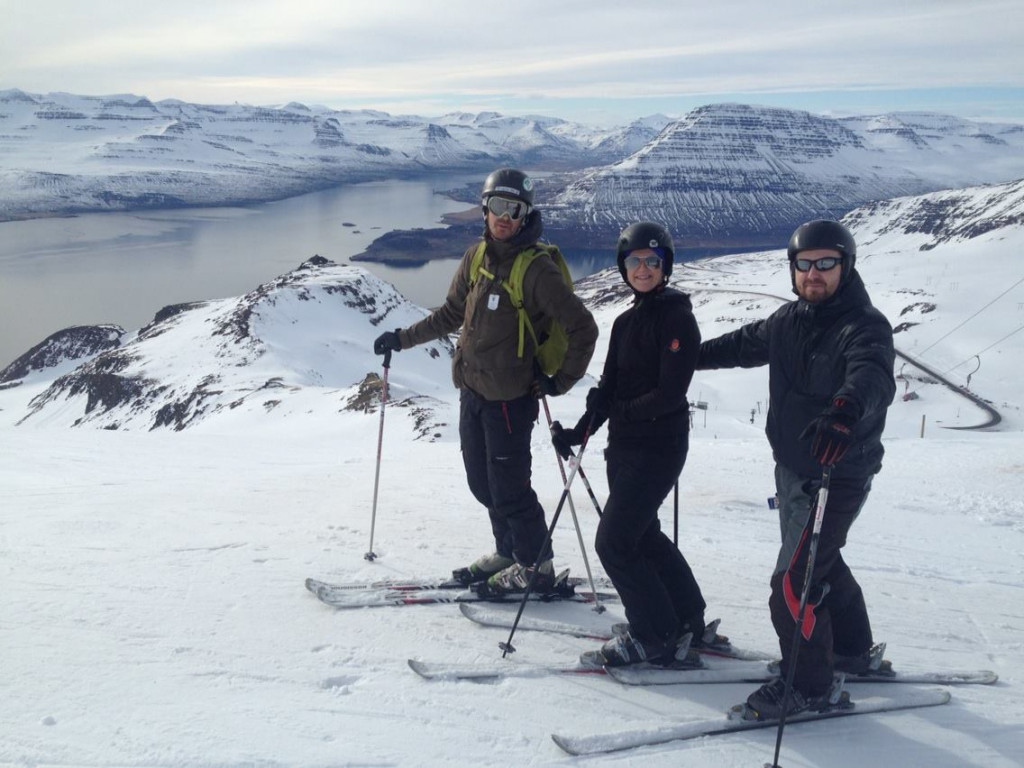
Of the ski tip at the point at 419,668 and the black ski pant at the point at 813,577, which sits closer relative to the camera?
the black ski pant at the point at 813,577

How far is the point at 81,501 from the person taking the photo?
23.6ft

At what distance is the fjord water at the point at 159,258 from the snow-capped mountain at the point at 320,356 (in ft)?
62.7

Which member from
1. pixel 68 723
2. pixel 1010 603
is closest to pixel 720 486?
pixel 1010 603

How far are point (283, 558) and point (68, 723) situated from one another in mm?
2302

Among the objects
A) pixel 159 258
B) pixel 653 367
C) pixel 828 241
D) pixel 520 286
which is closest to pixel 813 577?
pixel 653 367

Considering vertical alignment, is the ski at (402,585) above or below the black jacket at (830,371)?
below

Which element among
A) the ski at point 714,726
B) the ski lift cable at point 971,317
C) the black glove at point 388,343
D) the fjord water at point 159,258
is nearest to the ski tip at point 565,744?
the ski at point 714,726

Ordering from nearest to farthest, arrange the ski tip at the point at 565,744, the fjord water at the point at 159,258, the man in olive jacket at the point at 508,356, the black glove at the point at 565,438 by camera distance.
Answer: the ski tip at the point at 565,744
the black glove at the point at 565,438
the man in olive jacket at the point at 508,356
the fjord water at the point at 159,258

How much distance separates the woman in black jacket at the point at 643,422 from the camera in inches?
154

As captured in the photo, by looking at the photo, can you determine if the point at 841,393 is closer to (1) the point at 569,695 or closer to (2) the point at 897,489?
(1) the point at 569,695

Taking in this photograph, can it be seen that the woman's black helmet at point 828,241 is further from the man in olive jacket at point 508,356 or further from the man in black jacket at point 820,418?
the man in olive jacket at point 508,356

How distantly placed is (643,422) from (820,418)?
970 mm

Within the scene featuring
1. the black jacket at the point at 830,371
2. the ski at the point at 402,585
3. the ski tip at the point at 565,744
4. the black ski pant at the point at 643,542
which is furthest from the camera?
the ski at the point at 402,585

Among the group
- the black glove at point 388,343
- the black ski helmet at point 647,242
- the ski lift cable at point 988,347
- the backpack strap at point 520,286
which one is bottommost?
the ski lift cable at point 988,347
